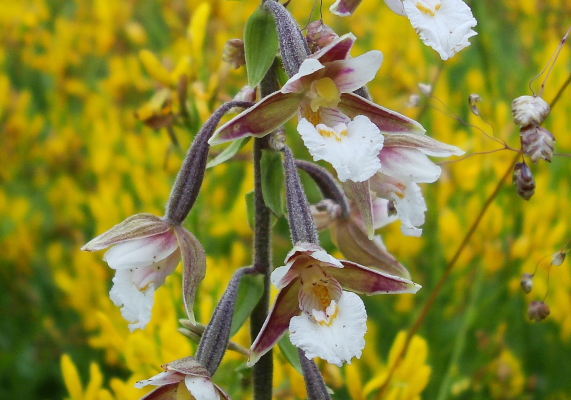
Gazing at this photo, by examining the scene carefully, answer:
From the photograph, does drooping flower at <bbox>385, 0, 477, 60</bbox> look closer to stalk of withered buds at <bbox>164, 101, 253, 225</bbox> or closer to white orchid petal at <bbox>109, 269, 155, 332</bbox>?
stalk of withered buds at <bbox>164, 101, 253, 225</bbox>

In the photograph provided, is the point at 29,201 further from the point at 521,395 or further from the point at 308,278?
the point at 308,278

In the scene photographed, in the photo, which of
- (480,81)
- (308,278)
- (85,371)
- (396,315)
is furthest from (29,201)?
(308,278)

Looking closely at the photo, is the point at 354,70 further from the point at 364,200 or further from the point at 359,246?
the point at 359,246

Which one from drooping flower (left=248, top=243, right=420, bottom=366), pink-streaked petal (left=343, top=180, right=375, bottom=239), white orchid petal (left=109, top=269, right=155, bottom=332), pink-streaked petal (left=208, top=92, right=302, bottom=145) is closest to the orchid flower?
pink-streaked petal (left=208, top=92, right=302, bottom=145)

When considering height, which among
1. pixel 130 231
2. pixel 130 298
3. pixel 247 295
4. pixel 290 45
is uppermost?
pixel 290 45

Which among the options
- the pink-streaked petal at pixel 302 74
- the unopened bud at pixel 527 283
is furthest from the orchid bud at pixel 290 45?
the unopened bud at pixel 527 283

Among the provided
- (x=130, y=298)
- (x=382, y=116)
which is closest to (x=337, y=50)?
(x=382, y=116)
